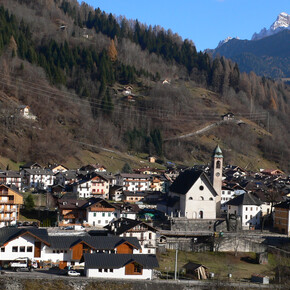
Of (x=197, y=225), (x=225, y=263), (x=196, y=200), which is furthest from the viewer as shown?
(x=196, y=200)

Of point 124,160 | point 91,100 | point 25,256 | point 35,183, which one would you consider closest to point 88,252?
point 25,256

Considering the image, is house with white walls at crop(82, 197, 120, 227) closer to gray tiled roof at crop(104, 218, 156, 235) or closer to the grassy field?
gray tiled roof at crop(104, 218, 156, 235)

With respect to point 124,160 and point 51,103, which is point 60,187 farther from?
point 51,103

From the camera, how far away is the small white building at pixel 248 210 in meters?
65.9

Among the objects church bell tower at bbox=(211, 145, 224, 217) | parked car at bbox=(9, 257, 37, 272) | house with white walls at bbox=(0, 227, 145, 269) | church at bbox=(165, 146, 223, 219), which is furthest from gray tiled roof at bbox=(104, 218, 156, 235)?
church bell tower at bbox=(211, 145, 224, 217)

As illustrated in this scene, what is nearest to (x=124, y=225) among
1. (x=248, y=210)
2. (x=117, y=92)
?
(x=248, y=210)

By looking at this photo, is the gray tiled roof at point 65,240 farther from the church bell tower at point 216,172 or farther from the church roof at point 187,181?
the church bell tower at point 216,172

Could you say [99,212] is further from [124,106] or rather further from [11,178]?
[124,106]

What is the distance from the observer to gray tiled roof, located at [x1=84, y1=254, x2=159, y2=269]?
130 ft

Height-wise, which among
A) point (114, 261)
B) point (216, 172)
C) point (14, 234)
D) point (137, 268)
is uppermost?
point (216, 172)

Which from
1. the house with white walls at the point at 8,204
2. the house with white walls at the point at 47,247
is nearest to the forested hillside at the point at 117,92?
the house with white walls at the point at 8,204

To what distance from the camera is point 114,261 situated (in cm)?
4028

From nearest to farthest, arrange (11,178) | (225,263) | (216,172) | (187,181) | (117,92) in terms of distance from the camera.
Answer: (225,263), (187,181), (216,172), (11,178), (117,92)

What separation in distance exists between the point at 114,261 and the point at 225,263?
44.5 feet
